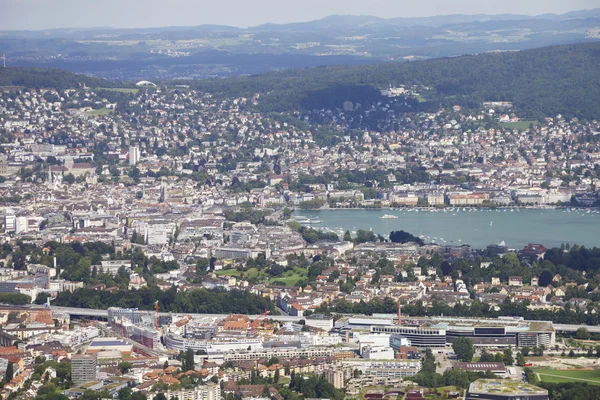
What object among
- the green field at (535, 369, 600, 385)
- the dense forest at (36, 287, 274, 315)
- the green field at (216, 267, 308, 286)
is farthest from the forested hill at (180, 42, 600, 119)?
the green field at (535, 369, 600, 385)

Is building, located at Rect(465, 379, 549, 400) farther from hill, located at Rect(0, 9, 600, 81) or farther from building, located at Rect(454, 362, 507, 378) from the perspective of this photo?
hill, located at Rect(0, 9, 600, 81)

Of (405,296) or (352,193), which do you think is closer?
(405,296)

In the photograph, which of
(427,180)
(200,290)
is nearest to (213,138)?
(427,180)

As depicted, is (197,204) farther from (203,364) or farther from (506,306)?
(203,364)

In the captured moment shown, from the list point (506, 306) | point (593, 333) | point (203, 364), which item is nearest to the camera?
point (203, 364)

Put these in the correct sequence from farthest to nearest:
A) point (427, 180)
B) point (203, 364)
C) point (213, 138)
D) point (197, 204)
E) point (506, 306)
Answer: point (213, 138)
point (427, 180)
point (197, 204)
point (506, 306)
point (203, 364)

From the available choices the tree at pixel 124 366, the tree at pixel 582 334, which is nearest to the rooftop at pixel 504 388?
the tree at pixel 582 334

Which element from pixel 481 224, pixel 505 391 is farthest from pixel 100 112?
pixel 505 391
